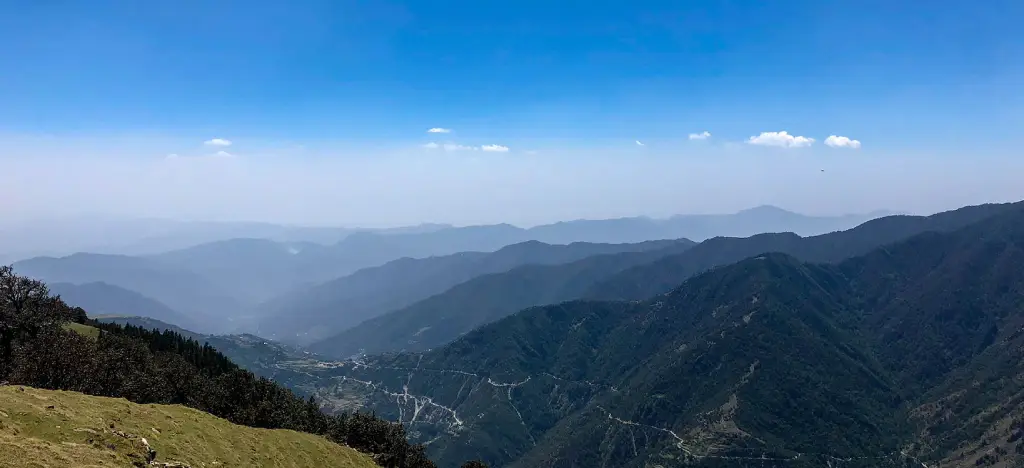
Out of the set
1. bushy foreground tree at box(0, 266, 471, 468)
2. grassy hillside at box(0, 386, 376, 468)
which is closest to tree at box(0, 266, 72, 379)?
bushy foreground tree at box(0, 266, 471, 468)

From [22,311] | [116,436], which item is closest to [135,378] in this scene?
[22,311]

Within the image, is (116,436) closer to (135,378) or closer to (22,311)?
(135,378)

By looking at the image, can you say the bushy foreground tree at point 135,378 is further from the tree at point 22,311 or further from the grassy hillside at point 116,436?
the grassy hillside at point 116,436

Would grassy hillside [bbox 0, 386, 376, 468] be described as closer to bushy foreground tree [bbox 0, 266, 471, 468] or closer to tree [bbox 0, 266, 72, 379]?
bushy foreground tree [bbox 0, 266, 471, 468]

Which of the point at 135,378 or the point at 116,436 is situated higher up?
the point at 116,436

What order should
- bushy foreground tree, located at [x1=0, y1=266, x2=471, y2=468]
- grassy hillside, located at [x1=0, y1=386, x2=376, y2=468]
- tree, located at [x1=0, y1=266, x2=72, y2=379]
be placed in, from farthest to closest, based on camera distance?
tree, located at [x1=0, y1=266, x2=72, y2=379] → bushy foreground tree, located at [x1=0, y1=266, x2=471, y2=468] → grassy hillside, located at [x1=0, y1=386, x2=376, y2=468]

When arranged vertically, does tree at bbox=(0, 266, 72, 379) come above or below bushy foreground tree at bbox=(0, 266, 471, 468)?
above

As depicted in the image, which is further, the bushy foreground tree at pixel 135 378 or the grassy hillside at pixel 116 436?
the bushy foreground tree at pixel 135 378

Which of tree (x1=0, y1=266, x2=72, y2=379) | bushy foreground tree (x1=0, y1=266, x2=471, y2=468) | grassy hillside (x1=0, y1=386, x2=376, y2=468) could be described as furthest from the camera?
tree (x1=0, y1=266, x2=72, y2=379)

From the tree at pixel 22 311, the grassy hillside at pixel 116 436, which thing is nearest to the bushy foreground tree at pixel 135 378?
the tree at pixel 22 311

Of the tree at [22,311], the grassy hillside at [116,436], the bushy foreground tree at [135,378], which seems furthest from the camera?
the tree at [22,311]
